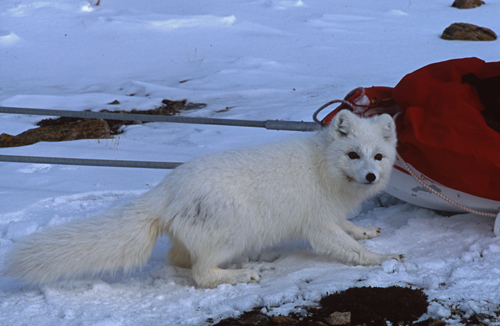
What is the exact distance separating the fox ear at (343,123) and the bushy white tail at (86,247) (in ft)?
3.97

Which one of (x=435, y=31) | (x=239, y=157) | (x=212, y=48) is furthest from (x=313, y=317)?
(x=435, y=31)

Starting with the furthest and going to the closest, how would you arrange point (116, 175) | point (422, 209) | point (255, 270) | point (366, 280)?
point (116, 175) < point (422, 209) < point (255, 270) < point (366, 280)

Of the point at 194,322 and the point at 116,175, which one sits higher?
the point at 116,175

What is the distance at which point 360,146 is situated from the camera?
2.78m

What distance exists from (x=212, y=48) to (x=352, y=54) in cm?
271

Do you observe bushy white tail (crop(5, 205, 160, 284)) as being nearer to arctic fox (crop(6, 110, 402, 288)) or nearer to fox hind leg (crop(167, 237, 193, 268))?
arctic fox (crop(6, 110, 402, 288))

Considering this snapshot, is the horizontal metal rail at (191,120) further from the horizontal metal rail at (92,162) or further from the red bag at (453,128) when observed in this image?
the red bag at (453,128)

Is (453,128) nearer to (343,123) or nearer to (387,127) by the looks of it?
(387,127)

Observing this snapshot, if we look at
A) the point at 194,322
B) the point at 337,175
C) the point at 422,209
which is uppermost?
the point at 337,175

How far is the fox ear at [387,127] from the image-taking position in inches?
112

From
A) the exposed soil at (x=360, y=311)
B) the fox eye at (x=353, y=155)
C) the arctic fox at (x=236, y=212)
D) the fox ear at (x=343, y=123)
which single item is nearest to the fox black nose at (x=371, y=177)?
the arctic fox at (x=236, y=212)

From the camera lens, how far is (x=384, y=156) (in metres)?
2.84

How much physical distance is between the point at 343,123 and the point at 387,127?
27cm

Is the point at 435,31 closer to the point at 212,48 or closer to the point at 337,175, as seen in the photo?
the point at 212,48
